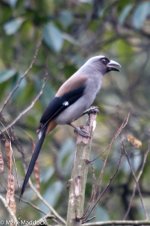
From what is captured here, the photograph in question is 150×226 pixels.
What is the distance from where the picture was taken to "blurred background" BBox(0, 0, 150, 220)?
20.5ft

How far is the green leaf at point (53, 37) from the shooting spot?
6.54 meters

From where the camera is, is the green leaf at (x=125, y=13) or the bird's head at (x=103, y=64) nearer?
the bird's head at (x=103, y=64)

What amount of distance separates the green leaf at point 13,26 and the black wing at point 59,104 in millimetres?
1369

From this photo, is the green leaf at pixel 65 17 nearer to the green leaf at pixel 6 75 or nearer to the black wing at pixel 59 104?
the green leaf at pixel 6 75

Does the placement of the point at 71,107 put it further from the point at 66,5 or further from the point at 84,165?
the point at 66,5

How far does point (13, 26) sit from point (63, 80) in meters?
1.16

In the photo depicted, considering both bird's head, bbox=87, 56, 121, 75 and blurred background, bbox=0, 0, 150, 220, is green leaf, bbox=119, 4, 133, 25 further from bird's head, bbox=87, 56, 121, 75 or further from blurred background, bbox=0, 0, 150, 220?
bird's head, bbox=87, 56, 121, 75

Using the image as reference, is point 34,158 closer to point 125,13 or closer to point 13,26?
point 13,26

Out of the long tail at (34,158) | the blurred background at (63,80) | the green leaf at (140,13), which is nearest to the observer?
the long tail at (34,158)

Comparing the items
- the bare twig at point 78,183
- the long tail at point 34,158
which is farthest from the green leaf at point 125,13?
the bare twig at point 78,183

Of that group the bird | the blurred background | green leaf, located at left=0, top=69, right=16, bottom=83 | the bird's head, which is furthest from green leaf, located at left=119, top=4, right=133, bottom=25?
green leaf, located at left=0, top=69, right=16, bottom=83

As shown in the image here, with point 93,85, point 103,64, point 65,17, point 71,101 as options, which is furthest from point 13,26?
point 71,101

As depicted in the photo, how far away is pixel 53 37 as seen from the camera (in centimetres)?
653

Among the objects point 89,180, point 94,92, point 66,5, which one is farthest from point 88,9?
point 94,92
